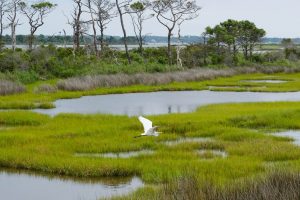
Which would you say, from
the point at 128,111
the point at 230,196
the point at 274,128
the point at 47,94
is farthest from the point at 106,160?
the point at 47,94

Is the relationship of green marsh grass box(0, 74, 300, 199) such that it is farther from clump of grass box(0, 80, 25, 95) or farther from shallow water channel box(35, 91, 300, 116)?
clump of grass box(0, 80, 25, 95)

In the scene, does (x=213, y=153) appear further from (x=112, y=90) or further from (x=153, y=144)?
(x=112, y=90)

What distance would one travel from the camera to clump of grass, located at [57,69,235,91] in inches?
1326

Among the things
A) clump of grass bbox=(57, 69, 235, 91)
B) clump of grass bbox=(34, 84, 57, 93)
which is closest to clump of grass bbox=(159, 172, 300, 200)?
clump of grass bbox=(34, 84, 57, 93)

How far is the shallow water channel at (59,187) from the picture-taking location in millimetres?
11320

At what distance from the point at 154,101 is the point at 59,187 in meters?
16.4

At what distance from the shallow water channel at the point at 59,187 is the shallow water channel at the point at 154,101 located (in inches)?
408

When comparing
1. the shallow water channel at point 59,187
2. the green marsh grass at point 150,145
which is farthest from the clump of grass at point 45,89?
the shallow water channel at point 59,187

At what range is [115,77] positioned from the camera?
36.2 meters

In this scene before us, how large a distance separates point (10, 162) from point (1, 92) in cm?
1724

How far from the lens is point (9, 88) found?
30.8m

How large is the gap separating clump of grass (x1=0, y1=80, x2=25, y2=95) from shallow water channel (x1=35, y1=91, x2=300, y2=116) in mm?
3604

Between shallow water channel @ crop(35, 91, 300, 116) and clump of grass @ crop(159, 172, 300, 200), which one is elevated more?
clump of grass @ crop(159, 172, 300, 200)

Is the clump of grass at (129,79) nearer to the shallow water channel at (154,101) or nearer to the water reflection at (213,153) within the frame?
the shallow water channel at (154,101)
